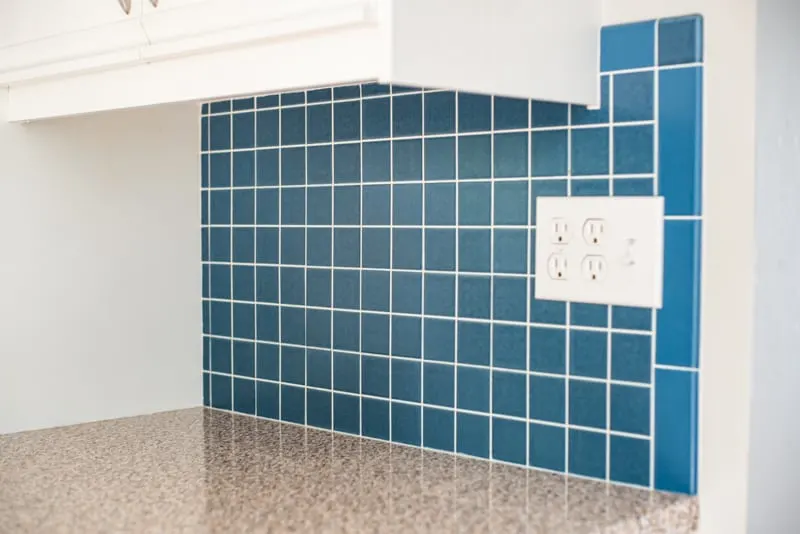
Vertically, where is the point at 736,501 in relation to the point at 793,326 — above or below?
below

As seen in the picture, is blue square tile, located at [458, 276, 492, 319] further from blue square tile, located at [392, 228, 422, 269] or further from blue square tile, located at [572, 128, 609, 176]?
blue square tile, located at [572, 128, 609, 176]

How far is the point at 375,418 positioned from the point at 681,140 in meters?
0.68

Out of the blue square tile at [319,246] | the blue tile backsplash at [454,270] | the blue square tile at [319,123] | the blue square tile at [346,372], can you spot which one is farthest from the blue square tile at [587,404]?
the blue square tile at [319,123]

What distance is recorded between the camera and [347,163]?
173 centimetres

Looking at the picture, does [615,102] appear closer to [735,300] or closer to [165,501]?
[735,300]

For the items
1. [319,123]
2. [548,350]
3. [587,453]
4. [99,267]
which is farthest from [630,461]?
[99,267]

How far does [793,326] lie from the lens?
1.41 m

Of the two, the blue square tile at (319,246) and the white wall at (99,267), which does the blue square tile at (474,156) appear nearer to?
the blue square tile at (319,246)

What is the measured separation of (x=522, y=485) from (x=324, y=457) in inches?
13.0

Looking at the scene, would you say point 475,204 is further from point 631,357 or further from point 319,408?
point 319,408

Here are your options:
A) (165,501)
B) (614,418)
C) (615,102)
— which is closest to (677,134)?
(615,102)

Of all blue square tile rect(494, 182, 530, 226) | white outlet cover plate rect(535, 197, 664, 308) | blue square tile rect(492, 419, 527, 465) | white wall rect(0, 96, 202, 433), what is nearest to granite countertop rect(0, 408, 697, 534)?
blue square tile rect(492, 419, 527, 465)

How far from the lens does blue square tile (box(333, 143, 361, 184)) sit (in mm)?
1712

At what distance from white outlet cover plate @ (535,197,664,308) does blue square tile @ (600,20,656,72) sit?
180mm
